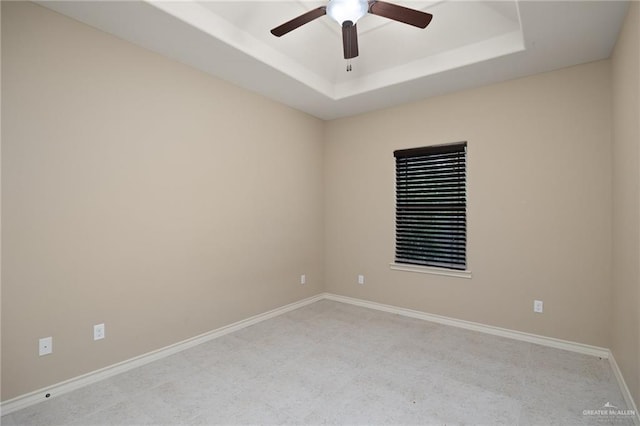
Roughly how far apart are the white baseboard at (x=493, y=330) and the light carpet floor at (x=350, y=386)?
91 millimetres

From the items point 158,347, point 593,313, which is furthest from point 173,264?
point 593,313

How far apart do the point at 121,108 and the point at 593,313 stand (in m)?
4.44

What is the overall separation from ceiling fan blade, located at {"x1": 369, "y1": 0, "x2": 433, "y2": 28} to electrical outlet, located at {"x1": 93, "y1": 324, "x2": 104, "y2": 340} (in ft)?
9.91

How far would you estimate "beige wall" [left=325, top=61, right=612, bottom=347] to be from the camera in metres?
2.93

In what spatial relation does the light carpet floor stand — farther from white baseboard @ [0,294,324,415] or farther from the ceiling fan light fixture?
the ceiling fan light fixture

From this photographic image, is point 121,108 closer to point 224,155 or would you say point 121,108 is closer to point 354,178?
point 224,155

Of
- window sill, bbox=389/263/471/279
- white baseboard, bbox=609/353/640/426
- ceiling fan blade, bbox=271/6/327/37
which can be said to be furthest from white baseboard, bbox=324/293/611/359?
ceiling fan blade, bbox=271/6/327/37

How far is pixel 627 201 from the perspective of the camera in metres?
2.26

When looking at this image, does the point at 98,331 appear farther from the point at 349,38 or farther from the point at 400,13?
the point at 400,13

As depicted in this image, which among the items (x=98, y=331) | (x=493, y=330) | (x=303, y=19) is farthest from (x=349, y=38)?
(x=493, y=330)

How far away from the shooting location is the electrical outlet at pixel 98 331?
8.15 ft

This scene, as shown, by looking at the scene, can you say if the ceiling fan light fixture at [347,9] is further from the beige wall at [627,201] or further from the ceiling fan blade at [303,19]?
the beige wall at [627,201]

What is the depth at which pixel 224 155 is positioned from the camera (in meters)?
3.46

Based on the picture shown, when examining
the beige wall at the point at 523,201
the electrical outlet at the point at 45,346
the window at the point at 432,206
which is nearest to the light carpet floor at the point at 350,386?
the electrical outlet at the point at 45,346
